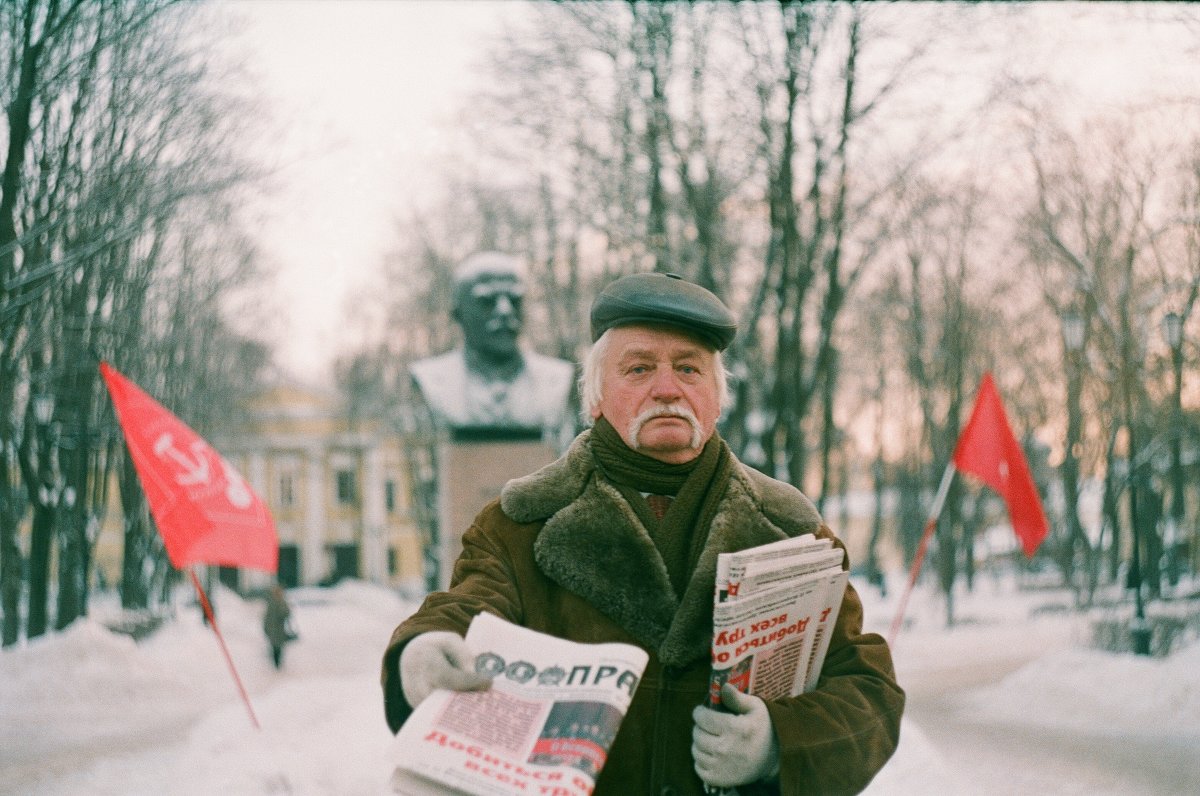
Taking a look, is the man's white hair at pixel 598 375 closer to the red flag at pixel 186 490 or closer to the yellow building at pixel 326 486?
the red flag at pixel 186 490

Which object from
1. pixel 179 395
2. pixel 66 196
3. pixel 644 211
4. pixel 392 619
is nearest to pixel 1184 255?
pixel 644 211

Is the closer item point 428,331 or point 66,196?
point 66,196

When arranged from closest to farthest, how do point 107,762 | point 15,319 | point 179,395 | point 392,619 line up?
point 107,762 → point 15,319 → point 179,395 → point 392,619

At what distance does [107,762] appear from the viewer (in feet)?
17.0

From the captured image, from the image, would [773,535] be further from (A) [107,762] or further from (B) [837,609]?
(A) [107,762]

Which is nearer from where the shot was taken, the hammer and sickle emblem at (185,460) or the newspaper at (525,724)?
the newspaper at (525,724)

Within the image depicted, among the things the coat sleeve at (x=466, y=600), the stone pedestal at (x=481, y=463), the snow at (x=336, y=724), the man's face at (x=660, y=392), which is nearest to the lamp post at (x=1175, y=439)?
the snow at (x=336, y=724)

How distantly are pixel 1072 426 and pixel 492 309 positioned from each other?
424 inches

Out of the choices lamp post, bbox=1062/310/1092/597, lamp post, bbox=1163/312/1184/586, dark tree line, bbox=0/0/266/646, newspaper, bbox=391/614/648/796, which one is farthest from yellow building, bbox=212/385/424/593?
newspaper, bbox=391/614/648/796

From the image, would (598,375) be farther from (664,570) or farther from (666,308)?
(664,570)

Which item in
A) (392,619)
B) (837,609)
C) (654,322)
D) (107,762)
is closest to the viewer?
(837,609)

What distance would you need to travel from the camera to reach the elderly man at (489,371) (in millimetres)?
8031

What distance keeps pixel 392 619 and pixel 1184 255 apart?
1621 centimetres

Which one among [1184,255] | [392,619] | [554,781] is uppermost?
[1184,255]
